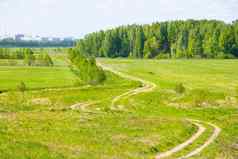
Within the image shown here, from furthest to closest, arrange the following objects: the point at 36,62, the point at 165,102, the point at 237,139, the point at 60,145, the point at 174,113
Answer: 1. the point at 36,62
2. the point at 165,102
3. the point at 174,113
4. the point at 237,139
5. the point at 60,145

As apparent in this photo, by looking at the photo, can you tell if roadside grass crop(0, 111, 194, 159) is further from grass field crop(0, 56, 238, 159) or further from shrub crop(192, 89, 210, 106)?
shrub crop(192, 89, 210, 106)

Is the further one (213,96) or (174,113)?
(213,96)

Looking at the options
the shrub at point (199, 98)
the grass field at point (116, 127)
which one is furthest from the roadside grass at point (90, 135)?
the shrub at point (199, 98)

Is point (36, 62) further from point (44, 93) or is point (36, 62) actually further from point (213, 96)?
point (213, 96)

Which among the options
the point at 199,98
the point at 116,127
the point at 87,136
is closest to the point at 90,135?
the point at 87,136

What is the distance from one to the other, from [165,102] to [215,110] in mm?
10828

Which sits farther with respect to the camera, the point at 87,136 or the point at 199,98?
the point at 199,98

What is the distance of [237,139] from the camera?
1604 inches

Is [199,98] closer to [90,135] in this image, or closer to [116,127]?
[116,127]

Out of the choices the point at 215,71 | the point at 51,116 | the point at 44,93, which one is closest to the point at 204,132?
the point at 51,116

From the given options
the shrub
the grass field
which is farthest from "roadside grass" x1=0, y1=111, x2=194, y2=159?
the shrub

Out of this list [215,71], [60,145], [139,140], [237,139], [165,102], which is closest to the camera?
[60,145]

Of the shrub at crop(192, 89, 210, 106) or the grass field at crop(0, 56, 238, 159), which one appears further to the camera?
the shrub at crop(192, 89, 210, 106)

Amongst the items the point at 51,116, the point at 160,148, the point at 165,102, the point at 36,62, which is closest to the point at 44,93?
the point at 165,102
